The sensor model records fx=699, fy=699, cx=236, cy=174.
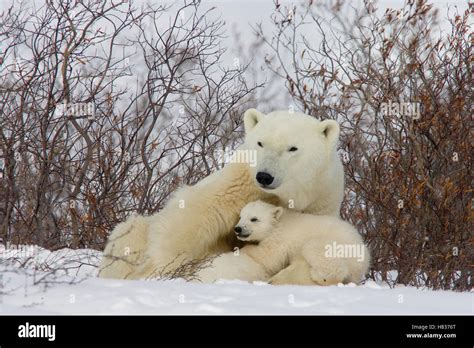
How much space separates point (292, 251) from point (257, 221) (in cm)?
26

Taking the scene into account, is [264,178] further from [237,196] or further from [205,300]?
[205,300]

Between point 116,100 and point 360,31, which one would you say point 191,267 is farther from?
point 360,31

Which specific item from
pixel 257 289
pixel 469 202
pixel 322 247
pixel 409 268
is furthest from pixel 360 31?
pixel 257 289

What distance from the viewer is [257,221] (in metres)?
4.04

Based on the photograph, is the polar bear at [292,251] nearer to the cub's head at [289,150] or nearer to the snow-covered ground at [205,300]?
the cub's head at [289,150]

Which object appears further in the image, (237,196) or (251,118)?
(251,118)

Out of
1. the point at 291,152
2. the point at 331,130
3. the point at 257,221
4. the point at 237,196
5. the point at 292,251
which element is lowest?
the point at 292,251

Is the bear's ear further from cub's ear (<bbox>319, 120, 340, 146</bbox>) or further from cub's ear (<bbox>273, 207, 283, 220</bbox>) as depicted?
cub's ear (<bbox>273, 207, 283, 220</bbox>)

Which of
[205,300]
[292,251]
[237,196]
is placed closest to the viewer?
[205,300]

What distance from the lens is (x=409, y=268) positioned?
19.0 feet

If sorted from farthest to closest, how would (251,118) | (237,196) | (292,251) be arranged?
(251,118)
(237,196)
(292,251)

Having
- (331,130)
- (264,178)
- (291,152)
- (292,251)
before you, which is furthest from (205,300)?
(331,130)

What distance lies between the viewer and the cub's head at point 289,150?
3955 mm

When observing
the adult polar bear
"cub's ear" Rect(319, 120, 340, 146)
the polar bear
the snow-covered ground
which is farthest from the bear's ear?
the snow-covered ground
